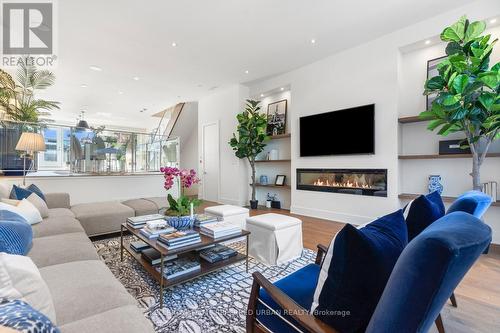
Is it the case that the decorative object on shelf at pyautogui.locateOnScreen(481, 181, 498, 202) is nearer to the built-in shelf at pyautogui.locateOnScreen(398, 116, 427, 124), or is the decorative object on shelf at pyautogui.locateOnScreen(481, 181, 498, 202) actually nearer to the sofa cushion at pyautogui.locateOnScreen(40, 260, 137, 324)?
the built-in shelf at pyautogui.locateOnScreen(398, 116, 427, 124)

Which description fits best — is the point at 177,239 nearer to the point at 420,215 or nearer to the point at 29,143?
the point at 420,215

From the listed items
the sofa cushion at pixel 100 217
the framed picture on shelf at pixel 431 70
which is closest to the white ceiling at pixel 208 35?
the framed picture on shelf at pixel 431 70

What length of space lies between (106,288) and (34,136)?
338 centimetres

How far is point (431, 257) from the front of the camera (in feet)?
1.77

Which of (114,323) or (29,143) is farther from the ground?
(29,143)

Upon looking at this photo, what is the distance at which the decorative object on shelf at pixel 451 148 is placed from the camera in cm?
311

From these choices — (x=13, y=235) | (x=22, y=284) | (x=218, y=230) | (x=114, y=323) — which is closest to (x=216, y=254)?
(x=218, y=230)

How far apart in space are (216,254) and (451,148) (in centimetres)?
340

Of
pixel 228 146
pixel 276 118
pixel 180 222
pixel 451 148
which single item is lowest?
pixel 180 222

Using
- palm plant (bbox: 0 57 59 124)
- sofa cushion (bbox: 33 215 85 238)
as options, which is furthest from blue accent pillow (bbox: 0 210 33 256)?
palm plant (bbox: 0 57 59 124)

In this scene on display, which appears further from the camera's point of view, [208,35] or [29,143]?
[208,35]

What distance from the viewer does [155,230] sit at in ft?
6.73

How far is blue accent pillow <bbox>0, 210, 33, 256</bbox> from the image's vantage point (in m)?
1.33

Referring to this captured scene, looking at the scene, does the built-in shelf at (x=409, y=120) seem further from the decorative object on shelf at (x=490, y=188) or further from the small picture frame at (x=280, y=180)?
the small picture frame at (x=280, y=180)
